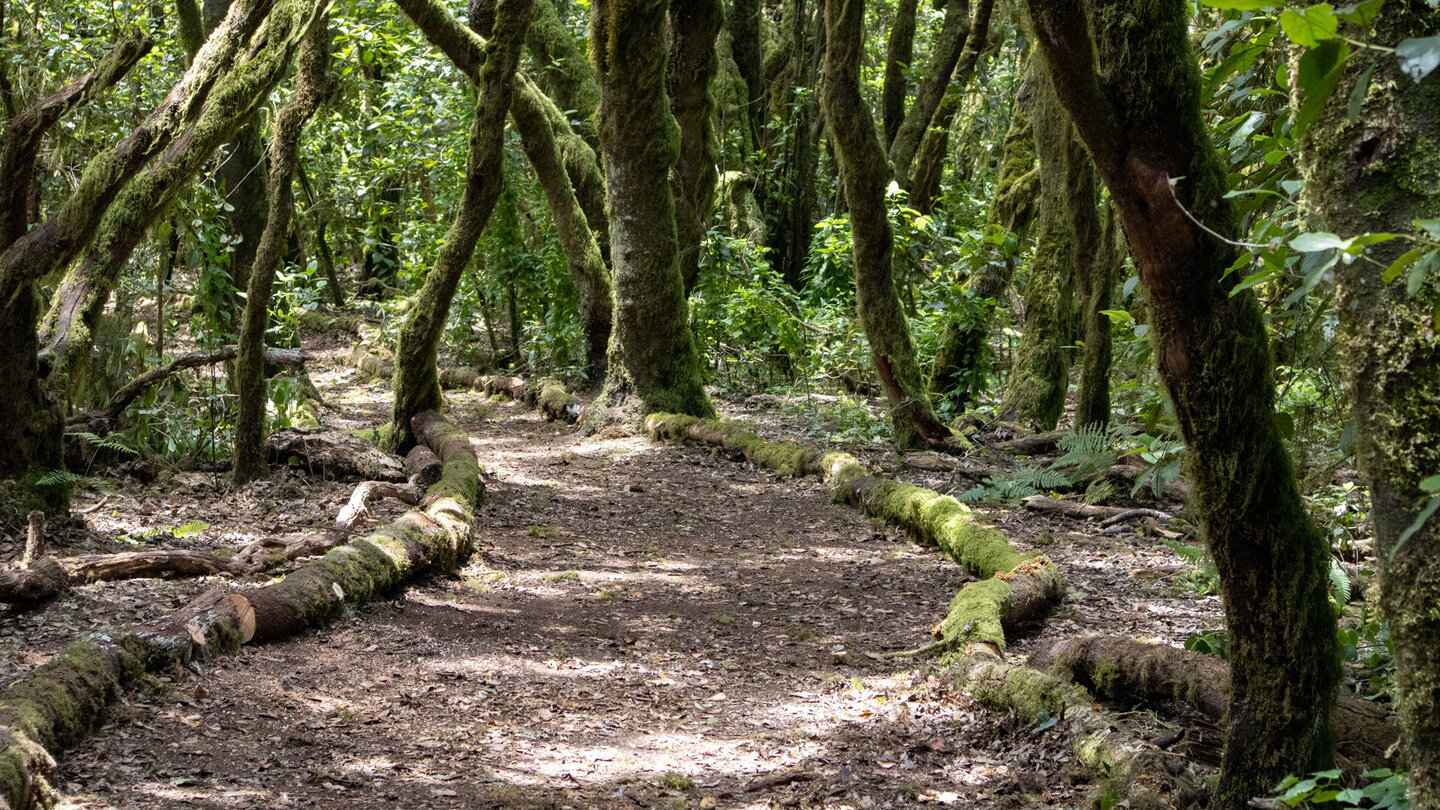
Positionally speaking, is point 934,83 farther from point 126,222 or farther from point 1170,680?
point 1170,680

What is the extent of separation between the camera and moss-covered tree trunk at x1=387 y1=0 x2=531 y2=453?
8367 millimetres

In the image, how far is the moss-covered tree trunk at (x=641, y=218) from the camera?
10094 mm

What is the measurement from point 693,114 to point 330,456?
647 cm

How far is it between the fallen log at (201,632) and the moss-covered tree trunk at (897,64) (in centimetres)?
1199

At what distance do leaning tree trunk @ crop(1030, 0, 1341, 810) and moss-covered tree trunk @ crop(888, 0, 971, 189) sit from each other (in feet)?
41.6

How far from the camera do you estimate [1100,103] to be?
275 cm

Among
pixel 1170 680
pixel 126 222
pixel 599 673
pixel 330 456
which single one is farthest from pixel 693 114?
pixel 1170 680

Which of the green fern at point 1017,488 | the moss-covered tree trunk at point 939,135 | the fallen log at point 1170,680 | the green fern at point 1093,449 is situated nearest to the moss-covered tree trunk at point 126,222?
the fallen log at point 1170,680

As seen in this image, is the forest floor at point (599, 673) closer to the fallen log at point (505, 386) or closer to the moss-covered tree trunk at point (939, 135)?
the fallen log at point (505, 386)

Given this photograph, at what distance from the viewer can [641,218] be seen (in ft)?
34.7

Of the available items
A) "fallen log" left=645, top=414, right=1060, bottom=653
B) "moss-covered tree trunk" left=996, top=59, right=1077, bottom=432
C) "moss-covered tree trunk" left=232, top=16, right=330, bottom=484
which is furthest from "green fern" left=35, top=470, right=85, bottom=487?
"moss-covered tree trunk" left=996, top=59, right=1077, bottom=432

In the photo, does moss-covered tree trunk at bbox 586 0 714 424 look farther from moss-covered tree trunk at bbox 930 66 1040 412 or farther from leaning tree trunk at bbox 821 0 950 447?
moss-covered tree trunk at bbox 930 66 1040 412

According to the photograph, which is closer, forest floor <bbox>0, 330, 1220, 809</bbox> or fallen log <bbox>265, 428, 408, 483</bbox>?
forest floor <bbox>0, 330, 1220, 809</bbox>

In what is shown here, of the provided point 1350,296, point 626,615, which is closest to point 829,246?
point 626,615
